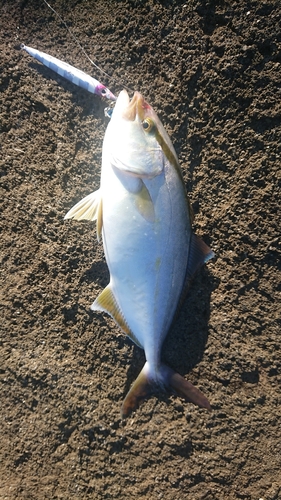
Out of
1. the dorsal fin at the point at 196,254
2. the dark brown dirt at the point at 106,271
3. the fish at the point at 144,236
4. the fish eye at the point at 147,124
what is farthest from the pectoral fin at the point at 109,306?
→ the fish eye at the point at 147,124

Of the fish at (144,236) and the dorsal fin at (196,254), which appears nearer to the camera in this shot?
the fish at (144,236)

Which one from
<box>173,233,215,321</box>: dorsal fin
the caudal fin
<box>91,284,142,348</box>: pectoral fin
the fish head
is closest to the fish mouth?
the fish head

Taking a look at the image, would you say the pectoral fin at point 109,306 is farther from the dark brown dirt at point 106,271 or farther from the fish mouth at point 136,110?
the fish mouth at point 136,110

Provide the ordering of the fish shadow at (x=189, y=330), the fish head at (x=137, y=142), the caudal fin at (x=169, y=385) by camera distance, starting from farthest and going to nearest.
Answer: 1. the fish shadow at (x=189, y=330)
2. the caudal fin at (x=169, y=385)
3. the fish head at (x=137, y=142)

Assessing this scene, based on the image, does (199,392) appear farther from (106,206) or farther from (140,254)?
(106,206)

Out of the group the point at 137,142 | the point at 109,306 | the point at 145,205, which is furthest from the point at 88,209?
the point at 109,306

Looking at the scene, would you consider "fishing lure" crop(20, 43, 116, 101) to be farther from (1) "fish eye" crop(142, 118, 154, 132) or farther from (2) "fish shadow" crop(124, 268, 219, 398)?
(2) "fish shadow" crop(124, 268, 219, 398)

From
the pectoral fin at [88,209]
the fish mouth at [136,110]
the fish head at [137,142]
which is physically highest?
the fish mouth at [136,110]
